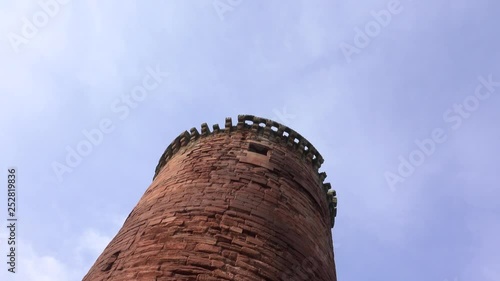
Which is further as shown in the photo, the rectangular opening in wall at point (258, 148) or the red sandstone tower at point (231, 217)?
the rectangular opening in wall at point (258, 148)

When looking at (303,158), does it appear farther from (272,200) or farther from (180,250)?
(180,250)

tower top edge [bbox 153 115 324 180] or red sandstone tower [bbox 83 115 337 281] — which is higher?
tower top edge [bbox 153 115 324 180]

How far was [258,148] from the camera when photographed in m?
9.87

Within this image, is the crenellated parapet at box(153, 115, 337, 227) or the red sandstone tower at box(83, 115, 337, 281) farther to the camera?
the crenellated parapet at box(153, 115, 337, 227)

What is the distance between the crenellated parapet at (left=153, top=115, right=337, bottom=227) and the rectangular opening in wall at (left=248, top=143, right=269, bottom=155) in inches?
21.6

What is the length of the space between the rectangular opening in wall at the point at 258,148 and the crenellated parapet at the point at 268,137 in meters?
0.55

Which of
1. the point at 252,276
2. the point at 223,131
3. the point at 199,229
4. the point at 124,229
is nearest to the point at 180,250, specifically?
the point at 199,229

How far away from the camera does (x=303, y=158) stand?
10.7 m

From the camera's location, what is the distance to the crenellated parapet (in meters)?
10.5

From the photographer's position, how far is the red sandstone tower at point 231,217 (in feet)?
20.5

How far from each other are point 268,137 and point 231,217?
367 centimetres

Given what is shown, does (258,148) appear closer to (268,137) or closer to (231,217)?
(268,137)

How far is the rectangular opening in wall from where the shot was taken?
975 centimetres

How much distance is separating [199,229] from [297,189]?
9.85ft
